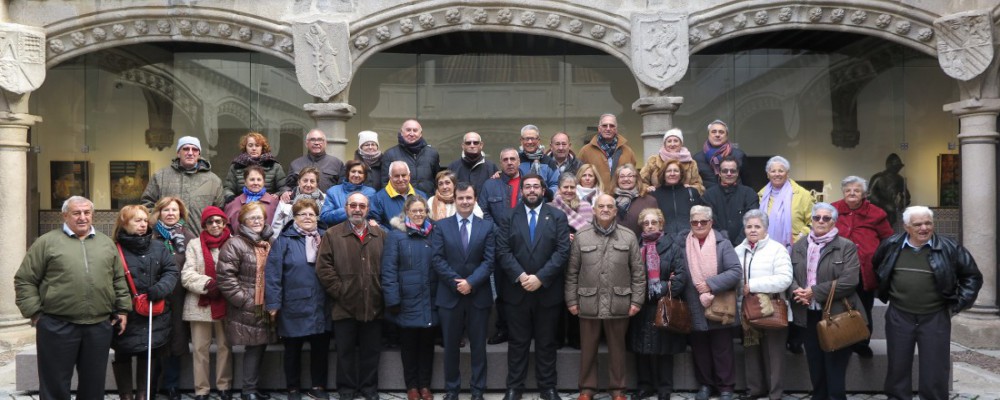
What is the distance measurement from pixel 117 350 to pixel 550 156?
371 centimetres

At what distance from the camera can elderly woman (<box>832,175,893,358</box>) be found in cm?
596

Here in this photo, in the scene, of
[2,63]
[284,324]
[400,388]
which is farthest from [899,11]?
[2,63]

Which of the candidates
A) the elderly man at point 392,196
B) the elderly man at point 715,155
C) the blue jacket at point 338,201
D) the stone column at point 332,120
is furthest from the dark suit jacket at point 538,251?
the stone column at point 332,120

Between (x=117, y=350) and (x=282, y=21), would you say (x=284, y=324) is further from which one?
(x=282, y=21)

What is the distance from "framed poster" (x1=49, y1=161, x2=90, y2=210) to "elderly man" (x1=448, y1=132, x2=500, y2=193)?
569cm

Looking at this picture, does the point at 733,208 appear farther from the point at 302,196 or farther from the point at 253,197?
the point at 253,197

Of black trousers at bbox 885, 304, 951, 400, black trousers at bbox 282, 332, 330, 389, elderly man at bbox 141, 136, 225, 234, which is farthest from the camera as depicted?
elderly man at bbox 141, 136, 225, 234

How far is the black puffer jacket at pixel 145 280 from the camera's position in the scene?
551cm

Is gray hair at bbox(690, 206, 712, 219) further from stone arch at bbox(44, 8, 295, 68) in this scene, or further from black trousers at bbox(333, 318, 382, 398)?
stone arch at bbox(44, 8, 295, 68)

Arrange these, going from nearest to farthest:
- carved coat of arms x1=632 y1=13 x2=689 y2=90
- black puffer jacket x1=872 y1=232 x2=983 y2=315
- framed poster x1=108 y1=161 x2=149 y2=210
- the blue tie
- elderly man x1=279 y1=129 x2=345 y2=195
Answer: black puffer jacket x1=872 y1=232 x2=983 y2=315 → the blue tie → elderly man x1=279 y1=129 x2=345 y2=195 → carved coat of arms x1=632 y1=13 x2=689 y2=90 → framed poster x1=108 y1=161 x2=149 y2=210

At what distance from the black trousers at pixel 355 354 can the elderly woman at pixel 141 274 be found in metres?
1.20

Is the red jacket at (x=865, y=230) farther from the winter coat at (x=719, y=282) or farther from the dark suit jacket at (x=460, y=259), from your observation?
the dark suit jacket at (x=460, y=259)

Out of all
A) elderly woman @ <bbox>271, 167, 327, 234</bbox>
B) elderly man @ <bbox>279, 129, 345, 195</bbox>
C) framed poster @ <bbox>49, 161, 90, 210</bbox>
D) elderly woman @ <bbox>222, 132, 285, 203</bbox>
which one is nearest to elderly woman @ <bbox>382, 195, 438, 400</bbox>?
elderly woman @ <bbox>271, 167, 327, 234</bbox>

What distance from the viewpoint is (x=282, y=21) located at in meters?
8.47
